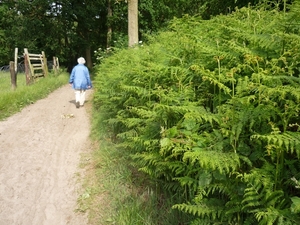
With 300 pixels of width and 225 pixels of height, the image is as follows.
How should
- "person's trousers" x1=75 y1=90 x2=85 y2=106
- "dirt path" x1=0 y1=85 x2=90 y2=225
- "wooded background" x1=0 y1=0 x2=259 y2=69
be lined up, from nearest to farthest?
1. "dirt path" x1=0 y1=85 x2=90 y2=225
2. "person's trousers" x1=75 y1=90 x2=85 y2=106
3. "wooded background" x1=0 y1=0 x2=259 y2=69

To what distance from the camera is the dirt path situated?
12.3 feet

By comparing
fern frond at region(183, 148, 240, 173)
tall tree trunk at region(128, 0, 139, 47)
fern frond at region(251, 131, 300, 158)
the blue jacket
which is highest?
tall tree trunk at region(128, 0, 139, 47)

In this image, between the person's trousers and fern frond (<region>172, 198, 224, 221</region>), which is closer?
fern frond (<region>172, 198, 224, 221</region>)

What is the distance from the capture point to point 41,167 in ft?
16.6

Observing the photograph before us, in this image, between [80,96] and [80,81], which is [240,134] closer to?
[80,81]

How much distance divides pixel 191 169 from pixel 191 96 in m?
0.87

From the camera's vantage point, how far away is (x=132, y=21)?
36.9 ft

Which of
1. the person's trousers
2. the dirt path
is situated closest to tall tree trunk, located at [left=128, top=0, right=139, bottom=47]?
the person's trousers

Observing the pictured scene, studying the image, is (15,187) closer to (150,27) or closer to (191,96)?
(191,96)

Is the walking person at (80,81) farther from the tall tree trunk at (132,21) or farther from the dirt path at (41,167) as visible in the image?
the tall tree trunk at (132,21)

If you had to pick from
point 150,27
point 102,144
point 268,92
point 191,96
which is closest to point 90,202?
point 102,144

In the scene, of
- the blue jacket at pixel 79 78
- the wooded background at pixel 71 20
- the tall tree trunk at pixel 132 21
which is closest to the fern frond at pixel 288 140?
the blue jacket at pixel 79 78

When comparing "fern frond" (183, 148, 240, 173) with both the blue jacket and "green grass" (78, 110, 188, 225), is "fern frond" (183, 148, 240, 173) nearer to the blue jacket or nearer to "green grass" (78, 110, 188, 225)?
"green grass" (78, 110, 188, 225)

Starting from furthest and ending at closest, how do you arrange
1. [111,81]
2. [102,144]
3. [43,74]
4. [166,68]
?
[43,74], [111,81], [102,144], [166,68]
